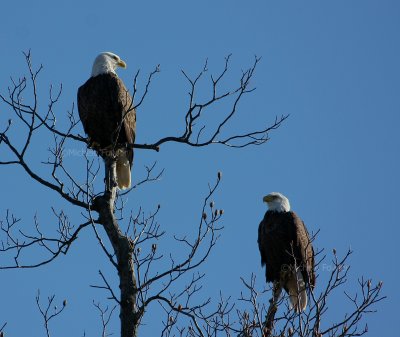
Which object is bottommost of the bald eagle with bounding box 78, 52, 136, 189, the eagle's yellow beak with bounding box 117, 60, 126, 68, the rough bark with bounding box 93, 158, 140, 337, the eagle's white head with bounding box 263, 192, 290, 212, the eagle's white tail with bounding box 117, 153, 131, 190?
the rough bark with bounding box 93, 158, 140, 337

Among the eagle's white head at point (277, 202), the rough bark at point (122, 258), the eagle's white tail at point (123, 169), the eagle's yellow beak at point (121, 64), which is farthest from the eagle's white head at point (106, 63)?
the rough bark at point (122, 258)

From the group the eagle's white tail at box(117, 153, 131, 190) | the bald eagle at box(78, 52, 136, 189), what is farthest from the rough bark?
the eagle's white tail at box(117, 153, 131, 190)

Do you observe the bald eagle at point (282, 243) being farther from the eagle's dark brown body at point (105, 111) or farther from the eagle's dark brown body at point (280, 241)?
the eagle's dark brown body at point (105, 111)

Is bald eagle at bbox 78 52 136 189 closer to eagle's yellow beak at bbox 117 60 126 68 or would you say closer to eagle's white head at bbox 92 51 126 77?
eagle's white head at bbox 92 51 126 77

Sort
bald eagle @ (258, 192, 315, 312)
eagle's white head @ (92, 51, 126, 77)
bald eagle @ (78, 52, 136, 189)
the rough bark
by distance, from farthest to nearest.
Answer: eagle's white head @ (92, 51, 126, 77) → bald eagle @ (258, 192, 315, 312) → bald eagle @ (78, 52, 136, 189) → the rough bark

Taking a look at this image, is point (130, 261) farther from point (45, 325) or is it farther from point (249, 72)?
point (249, 72)

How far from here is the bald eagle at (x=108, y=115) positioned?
27.3 ft

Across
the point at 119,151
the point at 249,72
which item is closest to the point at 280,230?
the point at 119,151

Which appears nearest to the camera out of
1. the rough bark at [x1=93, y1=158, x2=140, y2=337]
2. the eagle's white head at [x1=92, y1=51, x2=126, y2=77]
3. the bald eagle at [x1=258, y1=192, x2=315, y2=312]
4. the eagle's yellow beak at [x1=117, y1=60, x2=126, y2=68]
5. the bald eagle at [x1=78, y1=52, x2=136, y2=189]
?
the rough bark at [x1=93, y1=158, x2=140, y2=337]

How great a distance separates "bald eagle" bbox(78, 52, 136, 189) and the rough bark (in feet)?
5.87

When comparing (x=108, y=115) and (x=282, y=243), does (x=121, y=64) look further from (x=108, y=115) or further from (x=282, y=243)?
(x=282, y=243)

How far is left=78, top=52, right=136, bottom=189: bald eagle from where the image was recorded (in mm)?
8320

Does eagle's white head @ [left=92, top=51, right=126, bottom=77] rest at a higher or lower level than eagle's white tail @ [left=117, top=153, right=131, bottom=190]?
higher

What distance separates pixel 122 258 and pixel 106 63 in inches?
131
